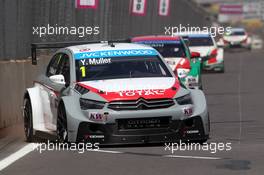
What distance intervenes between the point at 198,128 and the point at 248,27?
144752mm

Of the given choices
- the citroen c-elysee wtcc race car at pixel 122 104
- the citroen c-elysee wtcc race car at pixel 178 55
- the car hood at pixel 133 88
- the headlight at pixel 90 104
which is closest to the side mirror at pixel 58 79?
the citroen c-elysee wtcc race car at pixel 122 104

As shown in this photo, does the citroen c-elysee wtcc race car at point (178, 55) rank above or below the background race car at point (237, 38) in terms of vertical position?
above

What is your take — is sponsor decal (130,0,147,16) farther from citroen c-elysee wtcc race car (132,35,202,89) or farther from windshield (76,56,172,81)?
windshield (76,56,172,81)

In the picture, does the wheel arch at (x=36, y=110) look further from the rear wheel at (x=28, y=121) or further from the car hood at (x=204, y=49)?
the car hood at (x=204, y=49)

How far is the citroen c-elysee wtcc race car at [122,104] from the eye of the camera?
11805 millimetres

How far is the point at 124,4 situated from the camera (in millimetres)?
34844

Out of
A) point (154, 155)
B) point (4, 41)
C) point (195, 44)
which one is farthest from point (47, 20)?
point (195, 44)

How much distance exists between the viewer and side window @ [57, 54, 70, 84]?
13.1 meters

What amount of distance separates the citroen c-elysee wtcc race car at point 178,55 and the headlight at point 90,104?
9.52 m

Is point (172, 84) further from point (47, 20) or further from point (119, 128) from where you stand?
point (47, 20)

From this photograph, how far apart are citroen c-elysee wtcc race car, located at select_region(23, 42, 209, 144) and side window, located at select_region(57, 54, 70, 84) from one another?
32 millimetres

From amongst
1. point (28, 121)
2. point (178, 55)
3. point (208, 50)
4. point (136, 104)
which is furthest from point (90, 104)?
point (208, 50)

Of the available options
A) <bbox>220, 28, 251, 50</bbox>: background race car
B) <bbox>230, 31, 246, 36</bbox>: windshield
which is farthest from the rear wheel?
<bbox>230, 31, 246, 36</bbox>: windshield

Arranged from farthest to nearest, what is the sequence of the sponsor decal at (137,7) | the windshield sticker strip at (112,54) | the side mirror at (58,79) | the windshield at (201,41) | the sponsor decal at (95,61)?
the sponsor decal at (137,7), the windshield at (201,41), the windshield sticker strip at (112,54), the sponsor decal at (95,61), the side mirror at (58,79)
